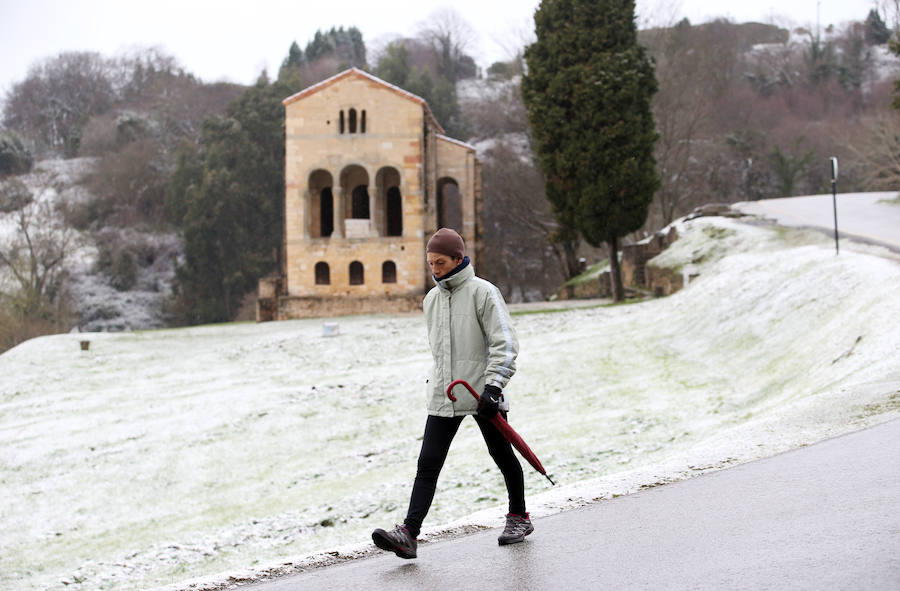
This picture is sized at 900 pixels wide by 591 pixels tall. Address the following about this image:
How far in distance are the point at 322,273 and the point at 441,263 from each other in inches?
1289

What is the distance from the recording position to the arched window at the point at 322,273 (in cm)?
3755

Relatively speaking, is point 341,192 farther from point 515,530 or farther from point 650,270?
point 515,530

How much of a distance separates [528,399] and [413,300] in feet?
67.5

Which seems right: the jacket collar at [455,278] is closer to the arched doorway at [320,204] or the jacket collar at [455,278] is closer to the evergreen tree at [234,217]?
the arched doorway at [320,204]

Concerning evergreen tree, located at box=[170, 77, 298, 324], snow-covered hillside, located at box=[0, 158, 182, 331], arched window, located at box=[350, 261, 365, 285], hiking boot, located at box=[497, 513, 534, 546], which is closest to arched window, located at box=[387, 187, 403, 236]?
arched window, located at box=[350, 261, 365, 285]

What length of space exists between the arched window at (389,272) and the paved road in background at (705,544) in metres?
31.3

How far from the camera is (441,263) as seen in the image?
18.1ft

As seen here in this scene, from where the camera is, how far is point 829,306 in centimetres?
1449

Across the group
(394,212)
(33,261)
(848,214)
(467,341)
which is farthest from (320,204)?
→ (467,341)

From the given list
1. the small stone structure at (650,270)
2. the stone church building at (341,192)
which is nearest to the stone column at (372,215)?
the stone church building at (341,192)

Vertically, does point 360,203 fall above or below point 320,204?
above

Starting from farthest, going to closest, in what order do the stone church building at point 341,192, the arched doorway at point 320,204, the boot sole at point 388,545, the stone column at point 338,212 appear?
1. the arched doorway at point 320,204
2. the stone column at point 338,212
3. the stone church building at point 341,192
4. the boot sole at point 388,545

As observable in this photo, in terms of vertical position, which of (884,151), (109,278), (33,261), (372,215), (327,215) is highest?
(884,151)

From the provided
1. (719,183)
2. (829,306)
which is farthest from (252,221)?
(829,306)
